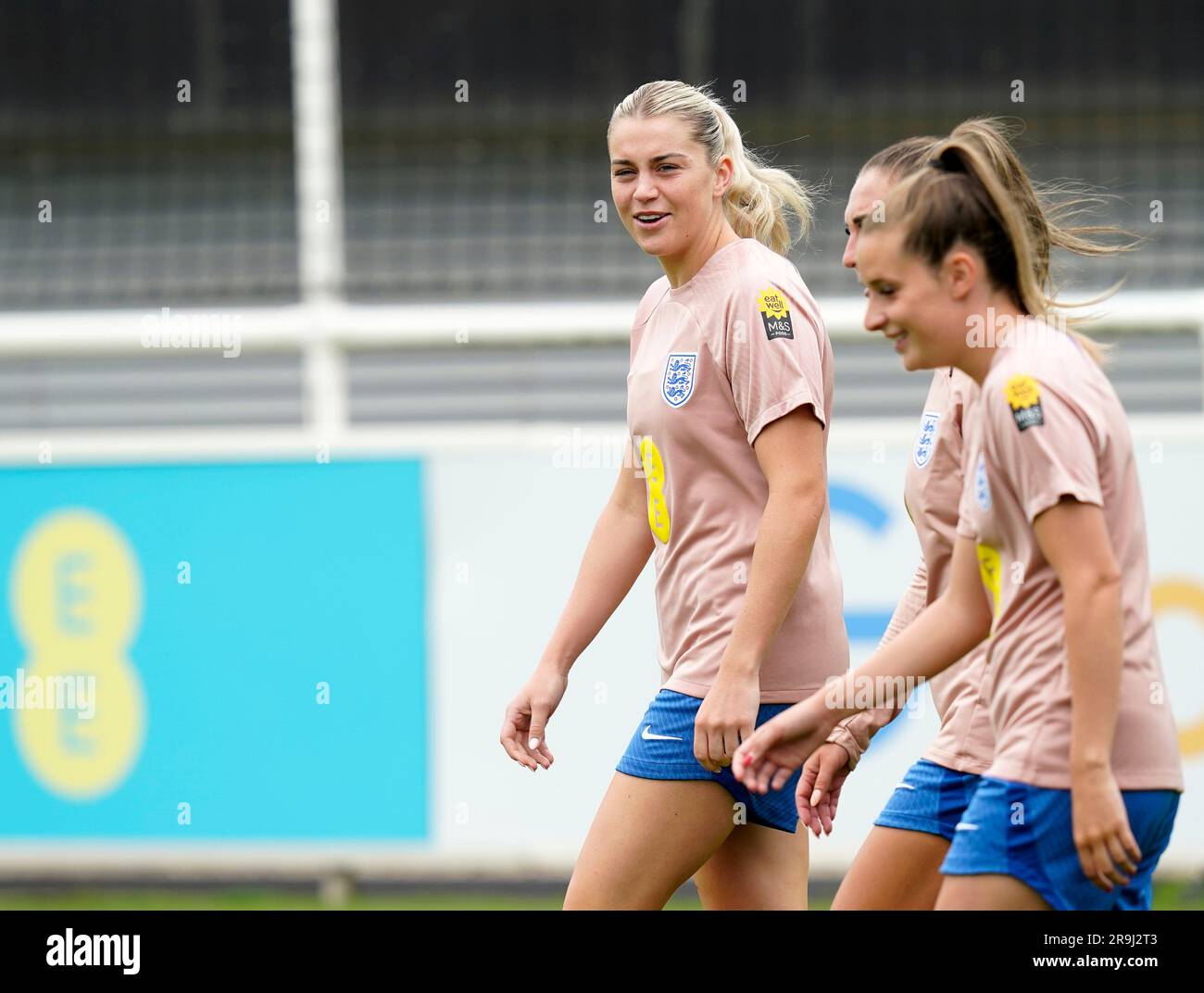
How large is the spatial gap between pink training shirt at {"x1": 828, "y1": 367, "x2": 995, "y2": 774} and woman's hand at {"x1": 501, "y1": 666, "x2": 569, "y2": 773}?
1.75 ft

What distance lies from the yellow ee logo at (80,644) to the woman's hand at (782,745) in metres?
3.68

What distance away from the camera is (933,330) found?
7.86 feet

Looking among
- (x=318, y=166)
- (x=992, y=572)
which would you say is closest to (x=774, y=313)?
(x=992, y=572)

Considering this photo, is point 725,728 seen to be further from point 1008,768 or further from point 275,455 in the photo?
point 275,455

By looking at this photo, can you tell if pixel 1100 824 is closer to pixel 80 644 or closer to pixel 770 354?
pixel 770 354

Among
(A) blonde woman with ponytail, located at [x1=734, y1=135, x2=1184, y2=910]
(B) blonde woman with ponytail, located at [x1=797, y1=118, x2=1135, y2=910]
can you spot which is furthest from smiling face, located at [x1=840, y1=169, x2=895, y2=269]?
(A) blonde woman with ponytail, located at [x1=734, y1=135, x2=1184, y2=910]

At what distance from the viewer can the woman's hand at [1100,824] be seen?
7.02 ft

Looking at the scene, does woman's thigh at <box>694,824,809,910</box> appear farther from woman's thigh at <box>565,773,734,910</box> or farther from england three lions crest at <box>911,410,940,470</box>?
england three lions crest at <box>911,410,940,470</box>

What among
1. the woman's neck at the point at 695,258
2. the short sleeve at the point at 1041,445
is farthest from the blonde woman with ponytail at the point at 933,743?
the short sleeve at the point at 1041,445

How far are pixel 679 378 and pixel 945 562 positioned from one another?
1.77ft

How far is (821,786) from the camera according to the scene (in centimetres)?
289

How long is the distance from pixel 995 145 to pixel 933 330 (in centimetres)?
35

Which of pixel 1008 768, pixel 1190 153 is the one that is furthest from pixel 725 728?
pixel 1190 153
